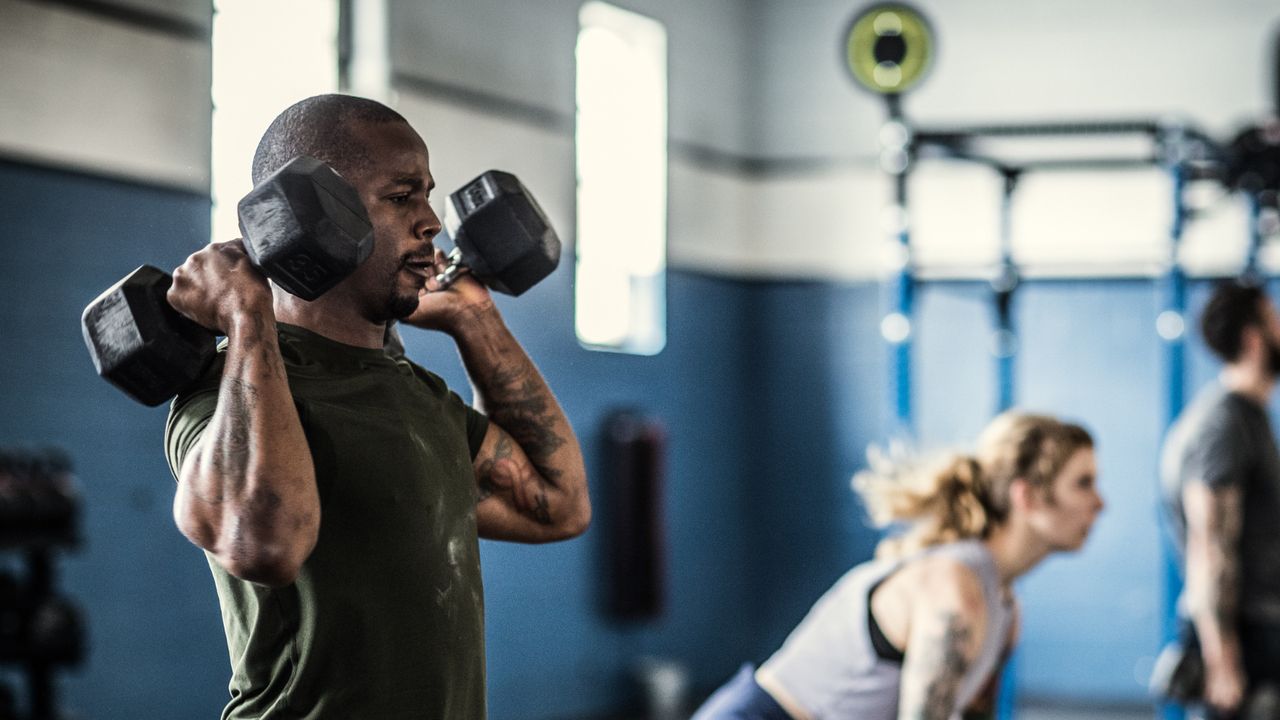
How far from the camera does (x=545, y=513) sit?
1717mm

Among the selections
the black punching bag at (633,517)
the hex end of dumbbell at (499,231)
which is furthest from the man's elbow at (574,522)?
the black punching bag at (633,517)

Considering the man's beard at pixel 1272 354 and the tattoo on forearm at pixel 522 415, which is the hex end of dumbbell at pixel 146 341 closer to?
the tattoo on forearm at pixel 522 415

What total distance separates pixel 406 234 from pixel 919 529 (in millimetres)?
1417

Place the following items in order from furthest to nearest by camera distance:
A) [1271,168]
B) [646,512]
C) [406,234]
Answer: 1. [646,512]
2. [1271,168]
3. [406,234]

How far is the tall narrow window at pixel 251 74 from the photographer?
4922mm

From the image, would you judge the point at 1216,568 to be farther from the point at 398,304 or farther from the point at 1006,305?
the point at 398,304

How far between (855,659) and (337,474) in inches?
49.2

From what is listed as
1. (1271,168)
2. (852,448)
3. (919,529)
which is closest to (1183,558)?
(1271,168)

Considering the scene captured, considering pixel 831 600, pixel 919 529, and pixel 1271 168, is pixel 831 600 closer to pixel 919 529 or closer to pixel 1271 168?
pixel 919 529

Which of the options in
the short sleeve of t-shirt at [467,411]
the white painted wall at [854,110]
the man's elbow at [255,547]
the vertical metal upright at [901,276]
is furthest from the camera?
the white painted wall at [854,110]

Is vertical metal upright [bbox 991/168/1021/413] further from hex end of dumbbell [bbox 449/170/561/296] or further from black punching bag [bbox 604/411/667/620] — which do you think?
hex end of dumbbell [bbox 449/170/561/296]

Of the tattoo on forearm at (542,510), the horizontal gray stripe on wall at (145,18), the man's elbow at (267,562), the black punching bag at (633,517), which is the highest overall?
the horizontal gray stripe on wall at (145,18)

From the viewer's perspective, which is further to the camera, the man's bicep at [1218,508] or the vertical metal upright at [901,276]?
the vertical metal upright at [901,276]

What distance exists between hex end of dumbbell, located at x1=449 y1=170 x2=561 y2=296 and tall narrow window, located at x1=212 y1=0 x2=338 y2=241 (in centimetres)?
319
